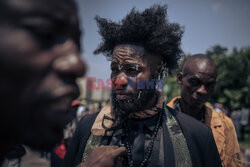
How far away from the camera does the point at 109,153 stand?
5.02ft

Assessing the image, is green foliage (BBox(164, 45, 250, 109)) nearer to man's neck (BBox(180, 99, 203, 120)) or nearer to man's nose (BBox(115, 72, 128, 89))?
man's neck (BBox(180, 99, 203, 120))

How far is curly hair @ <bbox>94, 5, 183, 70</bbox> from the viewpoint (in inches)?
88.7

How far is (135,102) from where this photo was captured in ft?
6.66

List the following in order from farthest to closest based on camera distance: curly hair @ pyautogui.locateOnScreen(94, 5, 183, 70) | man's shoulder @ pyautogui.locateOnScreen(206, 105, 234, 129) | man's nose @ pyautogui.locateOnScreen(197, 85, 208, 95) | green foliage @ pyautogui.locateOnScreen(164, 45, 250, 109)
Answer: green foliage @ pyautogui.locateOnScreen(164, 45, 250, 109) → man's nose @ pyautogui.locateOnScreen(197, 85, 208, 95) → man's shoulder @ pyautogui.locateOnScreen(206, 105, 234, 129) → curly hair @ pyautogui.locateOnScreen(94, 5, 183, 70)

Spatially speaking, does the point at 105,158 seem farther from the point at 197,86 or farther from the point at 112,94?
the point at 197,86

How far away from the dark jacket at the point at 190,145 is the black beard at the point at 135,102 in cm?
38

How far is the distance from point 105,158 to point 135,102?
0.72 meters

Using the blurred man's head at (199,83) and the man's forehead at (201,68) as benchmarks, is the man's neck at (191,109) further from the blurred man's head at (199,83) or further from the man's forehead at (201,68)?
the man's forehead at (201,68)

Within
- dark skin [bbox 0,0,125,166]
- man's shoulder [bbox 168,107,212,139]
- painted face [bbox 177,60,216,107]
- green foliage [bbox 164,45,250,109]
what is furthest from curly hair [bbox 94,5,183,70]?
green foliage [bbox 164,45,250,109]

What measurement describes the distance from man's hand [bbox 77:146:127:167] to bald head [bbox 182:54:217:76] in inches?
81.3

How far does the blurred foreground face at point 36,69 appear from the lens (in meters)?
0.61

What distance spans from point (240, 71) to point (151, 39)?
1645 cm

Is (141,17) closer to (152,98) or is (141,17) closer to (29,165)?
(152,98)

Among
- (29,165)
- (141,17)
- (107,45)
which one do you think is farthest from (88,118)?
(29,165)
